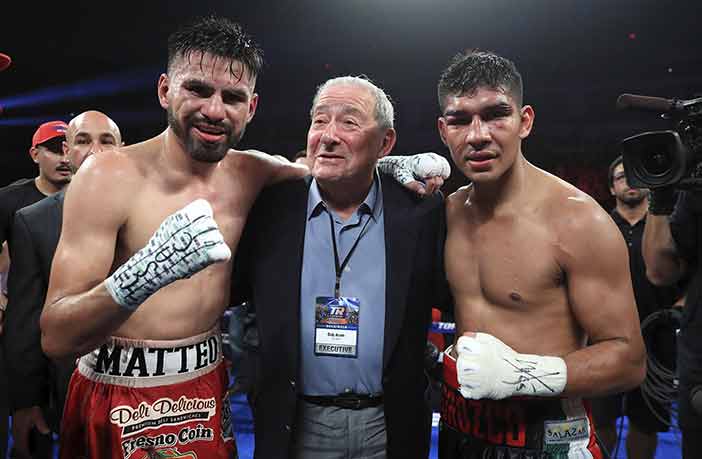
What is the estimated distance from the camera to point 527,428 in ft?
4.60

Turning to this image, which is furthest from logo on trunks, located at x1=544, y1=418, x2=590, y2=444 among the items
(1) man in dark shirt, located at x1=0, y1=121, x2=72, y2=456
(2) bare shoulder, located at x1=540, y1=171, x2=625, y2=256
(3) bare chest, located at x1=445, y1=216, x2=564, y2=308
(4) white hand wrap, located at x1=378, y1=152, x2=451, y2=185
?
(1) man in dark shirt, located at x1=0, y1=121, x2=72, y2=456

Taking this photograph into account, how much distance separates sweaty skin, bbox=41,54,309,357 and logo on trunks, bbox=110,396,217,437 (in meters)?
0.17

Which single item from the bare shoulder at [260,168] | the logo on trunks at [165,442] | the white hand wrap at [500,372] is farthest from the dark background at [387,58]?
the white hand wrap at [500,372]

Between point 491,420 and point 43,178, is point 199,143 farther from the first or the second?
point 43,178

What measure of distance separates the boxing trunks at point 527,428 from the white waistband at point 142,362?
26.5 inches

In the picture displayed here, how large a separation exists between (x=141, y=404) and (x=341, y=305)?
0.56 meters

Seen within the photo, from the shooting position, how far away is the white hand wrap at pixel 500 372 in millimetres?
1231

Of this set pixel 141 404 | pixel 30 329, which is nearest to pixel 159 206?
pixel 141 404

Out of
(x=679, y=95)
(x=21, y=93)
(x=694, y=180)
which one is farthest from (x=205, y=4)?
(x=679, y=95)

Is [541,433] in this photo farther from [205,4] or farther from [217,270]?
[205,4]

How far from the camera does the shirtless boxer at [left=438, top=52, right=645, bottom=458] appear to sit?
1348 millimetres

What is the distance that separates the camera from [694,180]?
177 cm

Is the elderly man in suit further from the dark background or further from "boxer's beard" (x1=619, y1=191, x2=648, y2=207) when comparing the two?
the dark background

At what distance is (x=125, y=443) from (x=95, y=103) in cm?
860
